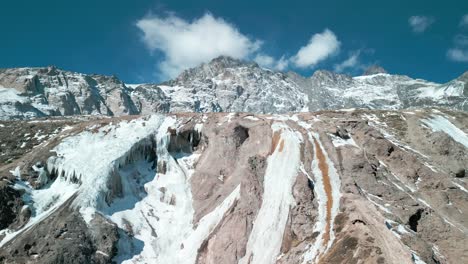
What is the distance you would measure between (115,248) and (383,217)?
90.3ft

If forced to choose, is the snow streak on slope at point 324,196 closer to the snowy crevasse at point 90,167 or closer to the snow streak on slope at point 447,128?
the snowy crevasse at point 90,167

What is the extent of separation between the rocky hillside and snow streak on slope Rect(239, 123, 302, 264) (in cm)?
15

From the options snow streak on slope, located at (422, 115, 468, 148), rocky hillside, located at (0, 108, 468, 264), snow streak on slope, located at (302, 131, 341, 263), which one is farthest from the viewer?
snow streak on slope, located at (422, 115, 468, 148)

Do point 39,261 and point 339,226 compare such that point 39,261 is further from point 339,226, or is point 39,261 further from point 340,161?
point 340,161

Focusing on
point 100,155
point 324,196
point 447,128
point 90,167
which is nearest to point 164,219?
point 90,167

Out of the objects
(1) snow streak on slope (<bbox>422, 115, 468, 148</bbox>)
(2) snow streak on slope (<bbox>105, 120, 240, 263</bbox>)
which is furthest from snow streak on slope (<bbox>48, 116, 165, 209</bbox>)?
(1) snow streak on slope (<bbox>422, 115, 468, 148</bbox>)

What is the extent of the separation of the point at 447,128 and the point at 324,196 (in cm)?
4323

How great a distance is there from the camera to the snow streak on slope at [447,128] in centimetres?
7381

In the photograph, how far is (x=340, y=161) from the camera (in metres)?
52.5

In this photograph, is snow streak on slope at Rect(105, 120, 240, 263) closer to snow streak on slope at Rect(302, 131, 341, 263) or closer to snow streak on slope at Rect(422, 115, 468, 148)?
snow streak on slope at Rect(302, 131, 341, 263)

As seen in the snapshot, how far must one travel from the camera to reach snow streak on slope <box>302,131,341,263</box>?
127 feet

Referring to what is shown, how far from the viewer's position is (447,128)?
252 feet

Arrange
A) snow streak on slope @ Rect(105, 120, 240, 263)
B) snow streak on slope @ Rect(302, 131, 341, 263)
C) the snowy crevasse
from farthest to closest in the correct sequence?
the snowy crevasse → snow streak on slope @ Rect(105, 120, 240, 263) → snow streak on slope @ Rect(302, 131, 341, 263)

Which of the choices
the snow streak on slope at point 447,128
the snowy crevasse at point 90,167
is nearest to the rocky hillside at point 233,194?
the snowy crevasse at point 90,167
